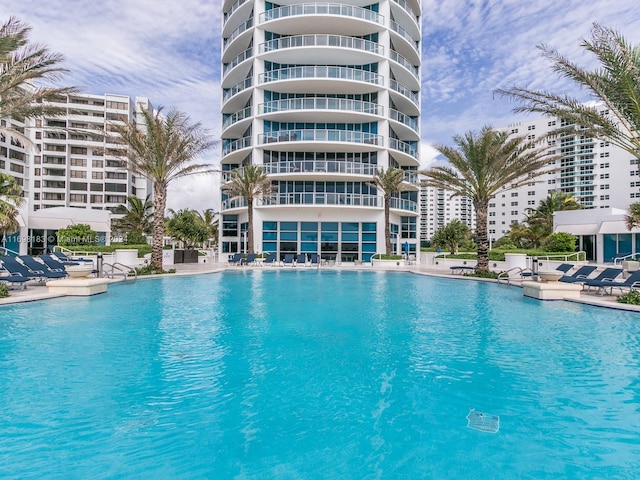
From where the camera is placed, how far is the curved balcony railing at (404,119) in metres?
32.6

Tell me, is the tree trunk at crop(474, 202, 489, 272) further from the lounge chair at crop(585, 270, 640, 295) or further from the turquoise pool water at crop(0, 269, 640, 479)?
the turquoise pool water at crop(0, 269, 640, 479)

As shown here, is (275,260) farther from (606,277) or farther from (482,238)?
(606,277)

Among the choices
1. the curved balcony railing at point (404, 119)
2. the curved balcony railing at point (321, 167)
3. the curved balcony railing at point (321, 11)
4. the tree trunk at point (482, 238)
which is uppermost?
the curved balcony railing at point (321, 11)

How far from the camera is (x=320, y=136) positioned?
1201 inches

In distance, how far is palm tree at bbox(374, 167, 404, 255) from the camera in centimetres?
2892

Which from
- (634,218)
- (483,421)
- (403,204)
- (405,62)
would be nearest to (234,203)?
(403,204)

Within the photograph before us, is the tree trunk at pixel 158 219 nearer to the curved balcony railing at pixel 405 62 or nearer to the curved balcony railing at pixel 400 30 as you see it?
the curved balcony railing at pixel 405 62

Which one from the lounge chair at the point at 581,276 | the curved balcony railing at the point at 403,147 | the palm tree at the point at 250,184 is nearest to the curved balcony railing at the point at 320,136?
the curved balcony railing at the point at 403,147

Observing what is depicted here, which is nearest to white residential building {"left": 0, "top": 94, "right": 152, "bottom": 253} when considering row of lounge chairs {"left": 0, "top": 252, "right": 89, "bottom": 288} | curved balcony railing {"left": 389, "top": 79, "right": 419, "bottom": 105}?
curved balcony railing {"left": 389, "top": 79, "right": 419, "bottom": 105}

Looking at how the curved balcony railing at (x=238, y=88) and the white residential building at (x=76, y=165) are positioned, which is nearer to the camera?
the curved balcony railing at (x=238, y=88)

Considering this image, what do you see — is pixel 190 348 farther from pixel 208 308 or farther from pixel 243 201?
pixel 243 201

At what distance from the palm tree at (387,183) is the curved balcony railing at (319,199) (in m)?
1.57

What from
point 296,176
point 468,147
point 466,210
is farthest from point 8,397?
point 466,210

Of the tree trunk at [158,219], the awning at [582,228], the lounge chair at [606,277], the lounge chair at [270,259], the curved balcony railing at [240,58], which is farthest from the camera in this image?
the awning at [582,228]
